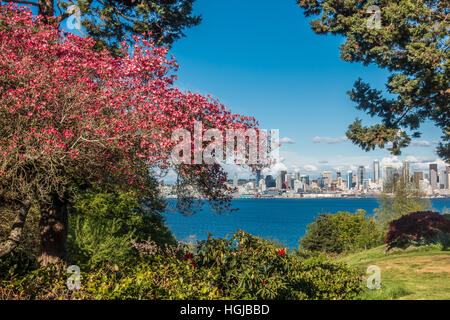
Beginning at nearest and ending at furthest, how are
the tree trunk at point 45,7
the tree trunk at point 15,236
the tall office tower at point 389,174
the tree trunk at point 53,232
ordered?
the tree trunk at point 15,236 → the tree trunk at point 53,232 → the tree trunk at point 45,7 → the tall office tower at point 389,174

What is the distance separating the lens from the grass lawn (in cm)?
927

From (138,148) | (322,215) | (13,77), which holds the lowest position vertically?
(322,215)

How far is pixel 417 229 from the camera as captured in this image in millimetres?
17812

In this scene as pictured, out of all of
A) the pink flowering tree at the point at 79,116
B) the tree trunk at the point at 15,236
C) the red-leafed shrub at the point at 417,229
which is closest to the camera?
the pink flowering tree at the point at 79,116

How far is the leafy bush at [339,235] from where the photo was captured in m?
30.7

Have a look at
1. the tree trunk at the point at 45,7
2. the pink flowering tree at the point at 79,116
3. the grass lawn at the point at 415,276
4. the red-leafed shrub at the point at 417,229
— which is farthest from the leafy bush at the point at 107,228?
the red-leafed shrub at the point at 417,229

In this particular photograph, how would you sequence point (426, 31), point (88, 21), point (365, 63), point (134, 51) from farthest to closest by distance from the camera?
point (365, 63) < point (426, 31) < point (88, 21) < point (134, 51)

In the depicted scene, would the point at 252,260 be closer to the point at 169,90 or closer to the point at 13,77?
the point at 169,90

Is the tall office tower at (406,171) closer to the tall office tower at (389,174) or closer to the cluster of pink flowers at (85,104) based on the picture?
the tall office tower at (389,174)

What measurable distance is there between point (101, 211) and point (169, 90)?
11670mm

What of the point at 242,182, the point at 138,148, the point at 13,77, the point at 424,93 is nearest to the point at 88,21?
the point at 13,77

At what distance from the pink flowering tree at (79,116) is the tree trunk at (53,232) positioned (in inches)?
32.1

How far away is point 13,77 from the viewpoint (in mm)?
6109

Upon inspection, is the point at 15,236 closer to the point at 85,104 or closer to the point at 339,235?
the point at 85,104
